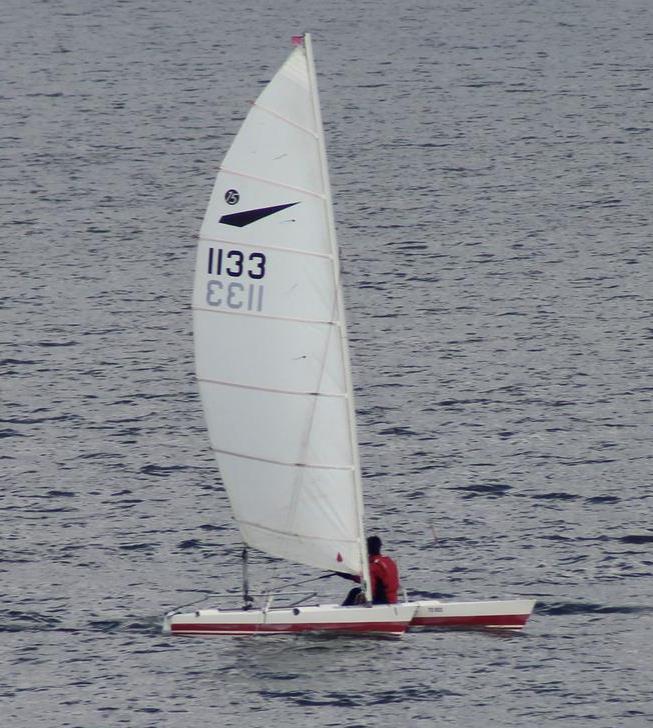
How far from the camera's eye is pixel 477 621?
49000 mm

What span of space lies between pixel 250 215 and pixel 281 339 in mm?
3417

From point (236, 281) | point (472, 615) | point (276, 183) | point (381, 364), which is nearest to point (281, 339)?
point (236, 281)

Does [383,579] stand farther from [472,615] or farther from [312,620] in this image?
[472,615]

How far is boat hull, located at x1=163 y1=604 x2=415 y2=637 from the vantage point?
155 ft

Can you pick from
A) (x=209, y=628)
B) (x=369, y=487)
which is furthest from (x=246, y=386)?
(x=369, y=487)

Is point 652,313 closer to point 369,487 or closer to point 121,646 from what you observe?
point 369,487

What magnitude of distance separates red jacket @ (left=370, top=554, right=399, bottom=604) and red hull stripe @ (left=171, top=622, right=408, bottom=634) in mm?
708

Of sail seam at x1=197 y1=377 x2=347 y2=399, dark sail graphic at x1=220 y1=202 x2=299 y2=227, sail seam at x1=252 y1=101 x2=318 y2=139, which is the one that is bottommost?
sail seam at x1=197 y1=377 x2=347 y2=399

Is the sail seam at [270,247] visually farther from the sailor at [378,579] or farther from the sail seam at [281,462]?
the sailor at [378,579]

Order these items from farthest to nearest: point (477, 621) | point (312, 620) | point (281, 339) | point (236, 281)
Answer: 1. point (477, 621)
2. point (312, 620)
3. point (281, 339)
4. point (236, 281)

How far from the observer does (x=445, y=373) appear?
253 ft

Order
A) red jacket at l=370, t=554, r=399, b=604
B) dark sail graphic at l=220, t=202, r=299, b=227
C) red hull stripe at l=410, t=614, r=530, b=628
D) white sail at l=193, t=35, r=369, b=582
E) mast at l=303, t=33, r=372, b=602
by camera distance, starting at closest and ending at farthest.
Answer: mast at l=303, t=33, r=372, b=602
white sail at l=193, t=35, r=369, b=582
dark sail graphic at l=220, t=202, r=299, b=227
red jacket at l=370, t=554, r=399, b=604
red hull stripe at l=410, t=614, r=530, b=628

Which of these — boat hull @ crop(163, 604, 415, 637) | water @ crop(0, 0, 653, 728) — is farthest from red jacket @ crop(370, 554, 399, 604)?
water @ crop(0, 0, 653, 728)

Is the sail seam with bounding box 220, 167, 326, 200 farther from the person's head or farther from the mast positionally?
the person's head
